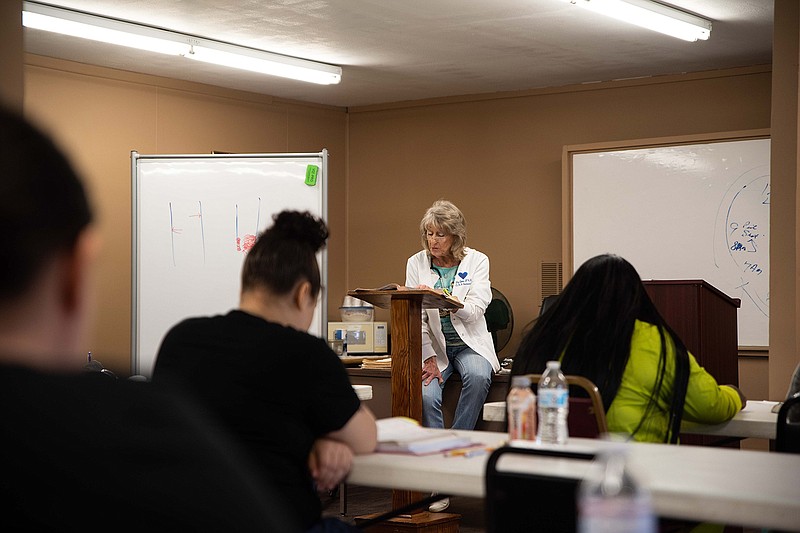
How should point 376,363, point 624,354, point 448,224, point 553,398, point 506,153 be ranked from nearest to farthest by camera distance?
point 553,398
point 624,354
point 448,224
point 376,363
point 506,153

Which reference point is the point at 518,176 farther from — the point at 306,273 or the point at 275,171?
the point at 306,273

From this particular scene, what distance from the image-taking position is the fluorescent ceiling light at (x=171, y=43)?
5586 millimetres

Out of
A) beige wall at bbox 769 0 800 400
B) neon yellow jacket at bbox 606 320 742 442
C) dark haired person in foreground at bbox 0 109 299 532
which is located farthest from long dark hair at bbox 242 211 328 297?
beige wall at bbox 769 0 800 400

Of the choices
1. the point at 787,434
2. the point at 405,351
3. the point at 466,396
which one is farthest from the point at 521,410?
the point at 466,396

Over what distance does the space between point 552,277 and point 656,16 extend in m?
2.52

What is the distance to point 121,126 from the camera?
275 inches

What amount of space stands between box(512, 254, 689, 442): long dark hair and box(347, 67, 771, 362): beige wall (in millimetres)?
4703

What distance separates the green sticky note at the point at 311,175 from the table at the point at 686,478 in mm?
3768

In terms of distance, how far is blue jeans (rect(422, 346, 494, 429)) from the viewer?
5297mm

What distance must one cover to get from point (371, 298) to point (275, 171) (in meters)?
2.06

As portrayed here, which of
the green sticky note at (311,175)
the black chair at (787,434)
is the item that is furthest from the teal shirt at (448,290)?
the black chair at (787,434)

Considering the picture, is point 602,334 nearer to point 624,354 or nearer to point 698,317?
point 624,354

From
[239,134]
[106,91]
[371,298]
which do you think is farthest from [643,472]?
[239,134]

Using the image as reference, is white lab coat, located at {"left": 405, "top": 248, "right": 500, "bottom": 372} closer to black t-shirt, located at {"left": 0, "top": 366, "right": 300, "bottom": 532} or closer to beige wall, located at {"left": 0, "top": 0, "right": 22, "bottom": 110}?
beige wall, located at {"left": 0, "top": 0, "right": 22, "bottom": 110}
